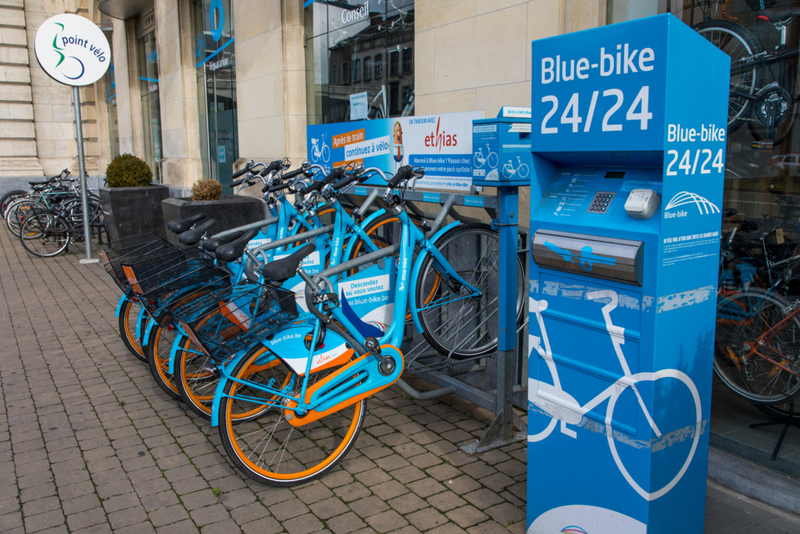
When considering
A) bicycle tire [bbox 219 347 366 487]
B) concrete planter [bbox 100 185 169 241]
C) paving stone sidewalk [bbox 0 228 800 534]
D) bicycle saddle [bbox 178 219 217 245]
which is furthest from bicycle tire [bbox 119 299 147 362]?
concrete planter [bbox 100 185 169 241]

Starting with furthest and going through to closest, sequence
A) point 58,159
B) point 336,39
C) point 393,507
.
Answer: point 58,159 < point 336,39 < point 393,507

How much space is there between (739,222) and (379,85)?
15.0ft

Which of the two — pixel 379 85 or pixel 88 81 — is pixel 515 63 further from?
pixel 88 81

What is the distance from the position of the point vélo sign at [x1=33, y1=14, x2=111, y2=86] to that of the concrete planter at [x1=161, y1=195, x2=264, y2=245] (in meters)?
3.06

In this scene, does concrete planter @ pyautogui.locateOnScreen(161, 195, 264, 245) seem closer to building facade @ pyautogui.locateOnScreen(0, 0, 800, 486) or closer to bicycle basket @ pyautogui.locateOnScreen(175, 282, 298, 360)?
building facade @ pyautogui.locateOnScreen(0, 0, 800, 486)

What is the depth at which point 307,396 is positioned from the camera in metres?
3.32

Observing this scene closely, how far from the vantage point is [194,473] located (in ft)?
11.8

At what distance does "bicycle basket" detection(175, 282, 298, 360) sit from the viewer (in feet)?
10.8

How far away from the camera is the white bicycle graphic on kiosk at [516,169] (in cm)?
354

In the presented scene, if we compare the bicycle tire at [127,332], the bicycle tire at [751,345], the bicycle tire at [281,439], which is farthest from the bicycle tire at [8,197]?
the bicycle tire at [751,345]

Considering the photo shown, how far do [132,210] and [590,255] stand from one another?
31.0 feet

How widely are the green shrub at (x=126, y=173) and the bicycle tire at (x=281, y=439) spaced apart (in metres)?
7.69

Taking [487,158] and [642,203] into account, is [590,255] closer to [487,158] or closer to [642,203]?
[642,203]

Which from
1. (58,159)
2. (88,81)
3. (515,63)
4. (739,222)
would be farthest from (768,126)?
(58,159)
